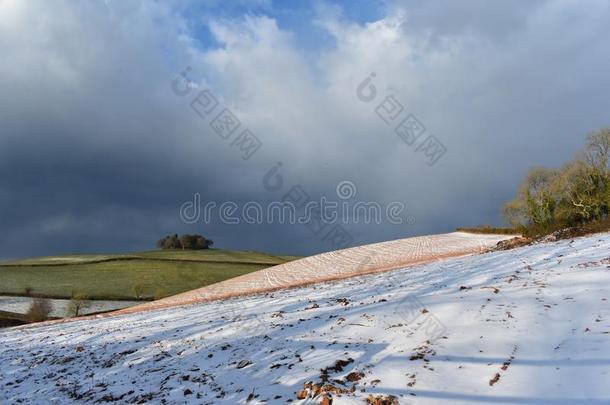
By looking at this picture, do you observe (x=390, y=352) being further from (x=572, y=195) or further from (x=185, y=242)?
(x=185, y=242)

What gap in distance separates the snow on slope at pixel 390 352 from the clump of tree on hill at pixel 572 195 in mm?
25213

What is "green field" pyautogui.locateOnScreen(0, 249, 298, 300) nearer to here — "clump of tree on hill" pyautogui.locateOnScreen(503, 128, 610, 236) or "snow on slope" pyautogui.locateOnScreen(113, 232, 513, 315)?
"snow on slope" pyautogui.locateOnScreen(113, 232, 513, 315)

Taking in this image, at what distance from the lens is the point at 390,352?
6984mm

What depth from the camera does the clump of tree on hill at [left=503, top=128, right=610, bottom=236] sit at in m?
33.2

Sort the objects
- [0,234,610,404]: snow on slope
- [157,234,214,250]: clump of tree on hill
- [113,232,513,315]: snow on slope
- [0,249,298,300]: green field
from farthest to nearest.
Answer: [157,234,214,250]: clump of tree on hill
[0,249,298,300]: green field
[113,232,513,315]: snow on slope
[0,234,610,404]: snow on slope

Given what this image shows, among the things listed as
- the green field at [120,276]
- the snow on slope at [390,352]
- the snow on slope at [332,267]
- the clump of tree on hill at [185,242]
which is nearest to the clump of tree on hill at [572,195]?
the snow on slope at [332,267]

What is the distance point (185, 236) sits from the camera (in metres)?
87.8

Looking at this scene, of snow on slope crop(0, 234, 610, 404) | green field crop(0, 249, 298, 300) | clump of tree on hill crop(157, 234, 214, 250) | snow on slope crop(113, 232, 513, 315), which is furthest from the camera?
clump of tree on hill crop(157, 234, 214, 250)

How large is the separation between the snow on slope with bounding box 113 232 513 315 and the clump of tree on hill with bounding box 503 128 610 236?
513 centimetres

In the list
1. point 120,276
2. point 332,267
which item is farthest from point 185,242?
point 332,267

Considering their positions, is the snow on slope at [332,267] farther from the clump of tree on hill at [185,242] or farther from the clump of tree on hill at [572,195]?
the clump of tree on hill at [185,242]

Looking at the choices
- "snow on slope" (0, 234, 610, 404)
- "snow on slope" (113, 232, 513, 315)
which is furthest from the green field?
"snow on slope" (0, 234, 610, 404)

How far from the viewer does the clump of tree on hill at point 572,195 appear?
33.2 metres

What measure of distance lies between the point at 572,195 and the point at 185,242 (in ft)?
231
